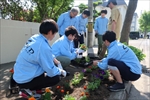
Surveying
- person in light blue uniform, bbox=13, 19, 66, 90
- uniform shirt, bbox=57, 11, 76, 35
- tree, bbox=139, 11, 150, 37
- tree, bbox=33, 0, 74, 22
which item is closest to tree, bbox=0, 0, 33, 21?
tree, bbox=33, 0, 74, 22

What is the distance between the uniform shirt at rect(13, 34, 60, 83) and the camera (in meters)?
2.41

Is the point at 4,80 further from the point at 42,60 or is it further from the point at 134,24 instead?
the point at 134,24

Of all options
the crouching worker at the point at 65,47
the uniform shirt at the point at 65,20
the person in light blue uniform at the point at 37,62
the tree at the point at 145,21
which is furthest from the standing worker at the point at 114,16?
the tree at the point at 145,21

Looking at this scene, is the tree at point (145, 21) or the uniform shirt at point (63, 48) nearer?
the uniform shirt at point (63, 48)

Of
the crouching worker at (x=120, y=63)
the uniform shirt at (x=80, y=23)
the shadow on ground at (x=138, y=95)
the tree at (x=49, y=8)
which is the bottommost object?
the shadow on ground at (x=138, y=95)

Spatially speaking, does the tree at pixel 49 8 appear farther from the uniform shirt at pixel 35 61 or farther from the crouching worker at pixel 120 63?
the uniform shirt at pixel 35 61

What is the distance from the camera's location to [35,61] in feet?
8.08

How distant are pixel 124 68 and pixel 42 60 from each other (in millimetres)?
1613

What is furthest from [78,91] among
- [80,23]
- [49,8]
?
[49,8]

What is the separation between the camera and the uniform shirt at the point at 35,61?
2.41 meters

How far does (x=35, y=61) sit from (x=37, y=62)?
0.04 metres

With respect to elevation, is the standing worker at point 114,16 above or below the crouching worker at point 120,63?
above

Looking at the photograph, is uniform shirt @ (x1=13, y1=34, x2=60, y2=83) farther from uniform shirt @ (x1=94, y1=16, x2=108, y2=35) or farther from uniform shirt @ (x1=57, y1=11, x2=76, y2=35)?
uniform shirt @ (x1=94, y1=16, x2=108, y2=35)

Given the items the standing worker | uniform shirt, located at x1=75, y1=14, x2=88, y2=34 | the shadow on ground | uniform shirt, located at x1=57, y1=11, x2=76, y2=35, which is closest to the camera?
the shadow on ground
